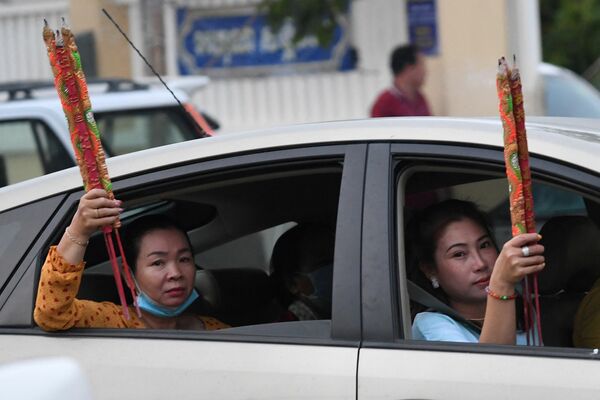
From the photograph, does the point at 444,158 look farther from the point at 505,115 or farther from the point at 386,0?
the point at 386,0

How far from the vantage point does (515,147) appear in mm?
2883

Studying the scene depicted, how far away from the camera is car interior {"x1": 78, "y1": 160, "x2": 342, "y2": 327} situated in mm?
3842

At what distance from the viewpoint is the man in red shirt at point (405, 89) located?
862 centimetres

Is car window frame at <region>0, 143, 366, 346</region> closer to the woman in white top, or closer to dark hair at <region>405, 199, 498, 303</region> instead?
the woman in white top

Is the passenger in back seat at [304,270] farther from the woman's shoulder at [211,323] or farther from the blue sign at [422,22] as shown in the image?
the blue sign at [422,22]

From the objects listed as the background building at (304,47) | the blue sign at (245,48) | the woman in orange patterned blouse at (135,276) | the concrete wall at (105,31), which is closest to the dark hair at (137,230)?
the woman in orange patterned blouse at (135,276)

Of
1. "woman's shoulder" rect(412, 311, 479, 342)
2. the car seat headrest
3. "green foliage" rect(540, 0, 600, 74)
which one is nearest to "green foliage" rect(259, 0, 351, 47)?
"green foliage" rect(540, 0, 600, 74)

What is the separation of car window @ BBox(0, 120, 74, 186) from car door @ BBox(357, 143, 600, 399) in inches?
166

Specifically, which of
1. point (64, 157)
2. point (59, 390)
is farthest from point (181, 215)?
point (64, 157)

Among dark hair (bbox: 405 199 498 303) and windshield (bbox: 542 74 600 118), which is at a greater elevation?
windshield (bbox: 542 74 600 118)

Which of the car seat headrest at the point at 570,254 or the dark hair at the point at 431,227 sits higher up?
the dark hair at the point at 431,227

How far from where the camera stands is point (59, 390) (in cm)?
192

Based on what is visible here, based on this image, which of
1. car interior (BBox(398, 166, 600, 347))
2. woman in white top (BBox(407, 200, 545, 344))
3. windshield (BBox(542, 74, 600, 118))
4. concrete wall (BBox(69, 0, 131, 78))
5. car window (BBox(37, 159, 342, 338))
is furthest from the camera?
concrete wall (BBox(69, 0, 131, 78))

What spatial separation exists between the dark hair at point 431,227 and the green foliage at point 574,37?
1638 centimetres
